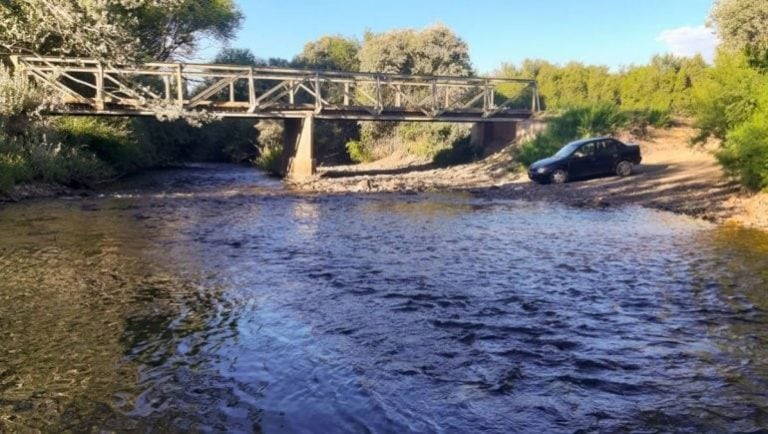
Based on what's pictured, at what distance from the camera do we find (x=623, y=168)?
23.8m

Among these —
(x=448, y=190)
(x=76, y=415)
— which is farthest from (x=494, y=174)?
(x=76, y=415)

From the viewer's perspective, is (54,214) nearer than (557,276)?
No

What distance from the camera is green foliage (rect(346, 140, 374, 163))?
40781mm

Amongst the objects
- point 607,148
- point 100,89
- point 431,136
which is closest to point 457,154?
point 431,136

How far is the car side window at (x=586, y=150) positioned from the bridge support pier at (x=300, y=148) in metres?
10.6

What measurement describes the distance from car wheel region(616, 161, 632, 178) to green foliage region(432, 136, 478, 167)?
1172cm

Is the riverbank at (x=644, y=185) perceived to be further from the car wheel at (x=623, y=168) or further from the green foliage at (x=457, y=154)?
the green foliage at (x=457, y=154)

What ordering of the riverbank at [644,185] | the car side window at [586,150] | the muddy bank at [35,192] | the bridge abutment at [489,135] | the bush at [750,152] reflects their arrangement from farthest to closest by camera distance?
the bridge abutment at [489,135] < the car side window at [586,150] < the muddy bank at [35,192] < the riverbank at [644,185] < the bush at [750,152]

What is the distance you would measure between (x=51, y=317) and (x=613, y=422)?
5788 mm

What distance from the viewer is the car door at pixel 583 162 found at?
2330 cm

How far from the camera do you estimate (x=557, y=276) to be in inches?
377

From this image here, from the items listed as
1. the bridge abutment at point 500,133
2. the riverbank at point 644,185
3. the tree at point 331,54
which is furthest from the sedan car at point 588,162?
the tree at point 331,54

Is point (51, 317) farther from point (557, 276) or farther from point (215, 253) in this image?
point (557, 276)

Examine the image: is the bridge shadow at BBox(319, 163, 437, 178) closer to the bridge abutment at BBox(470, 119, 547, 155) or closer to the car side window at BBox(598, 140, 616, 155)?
the bridge abutment at BBox(470, 119, 547, 155)
